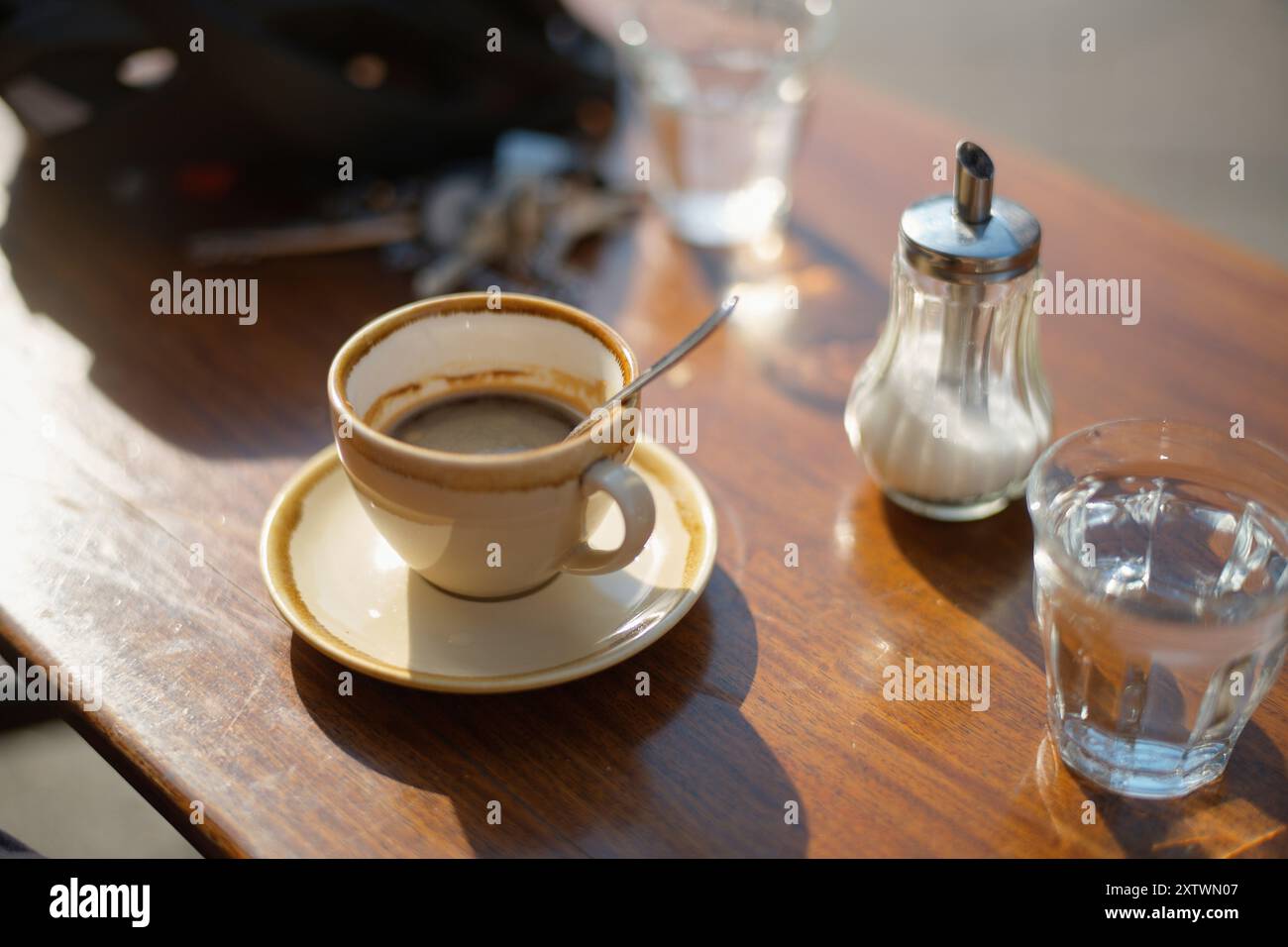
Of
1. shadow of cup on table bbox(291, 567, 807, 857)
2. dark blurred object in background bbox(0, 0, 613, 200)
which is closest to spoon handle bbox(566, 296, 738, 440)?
shadow of cup on table bbox(291, 567, 807, 857)

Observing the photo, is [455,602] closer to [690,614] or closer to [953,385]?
[690,614]

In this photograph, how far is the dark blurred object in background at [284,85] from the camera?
928 mm

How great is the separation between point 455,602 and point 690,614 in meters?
0.12

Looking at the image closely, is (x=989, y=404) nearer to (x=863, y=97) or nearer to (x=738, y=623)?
(x=738, y=623)

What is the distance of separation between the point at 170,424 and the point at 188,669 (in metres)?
0.22

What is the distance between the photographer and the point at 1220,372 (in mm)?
809

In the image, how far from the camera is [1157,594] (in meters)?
0.61

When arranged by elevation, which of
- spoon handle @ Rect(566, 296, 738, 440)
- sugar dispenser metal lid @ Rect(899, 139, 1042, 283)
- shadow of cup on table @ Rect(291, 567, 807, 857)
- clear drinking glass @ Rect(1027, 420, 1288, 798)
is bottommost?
shadow of cup on table @ Rect(291, 567, 807, 857)

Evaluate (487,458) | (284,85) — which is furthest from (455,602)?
(284,85)

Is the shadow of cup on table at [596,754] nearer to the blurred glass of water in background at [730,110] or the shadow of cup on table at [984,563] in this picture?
the shadow of cup on table at [984,563]

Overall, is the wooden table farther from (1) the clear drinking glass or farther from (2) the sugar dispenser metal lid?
(2) the sugar dispenser metal lid

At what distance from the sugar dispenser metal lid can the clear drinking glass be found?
93mm

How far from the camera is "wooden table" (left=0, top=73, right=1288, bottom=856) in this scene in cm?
54
